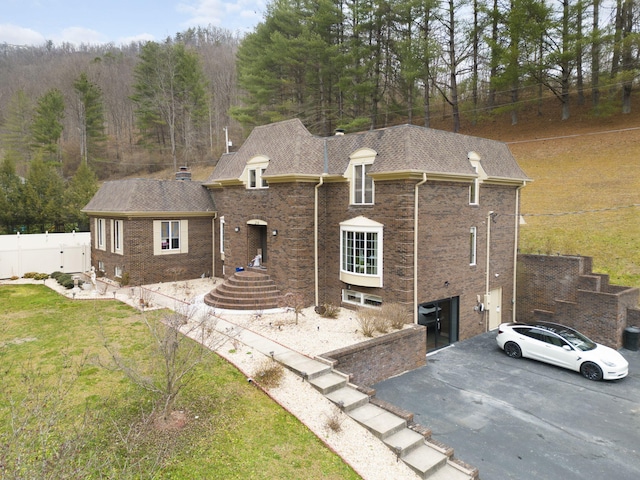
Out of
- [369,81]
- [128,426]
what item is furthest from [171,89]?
[128,426]

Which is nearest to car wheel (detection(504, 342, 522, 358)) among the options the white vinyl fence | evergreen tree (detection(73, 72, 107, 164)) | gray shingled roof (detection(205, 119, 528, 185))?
gray shingled roof (detection(205, 119, 528, 185))

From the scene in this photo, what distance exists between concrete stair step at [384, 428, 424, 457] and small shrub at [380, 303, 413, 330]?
4.85m

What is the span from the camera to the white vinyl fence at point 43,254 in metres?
22.8

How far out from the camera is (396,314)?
1320 cm

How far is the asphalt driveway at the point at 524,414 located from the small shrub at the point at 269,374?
3044 millimetres

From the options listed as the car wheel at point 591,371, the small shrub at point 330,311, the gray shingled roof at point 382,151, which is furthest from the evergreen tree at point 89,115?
the car wheel at point 591,371

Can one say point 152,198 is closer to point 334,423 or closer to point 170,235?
point 170,235

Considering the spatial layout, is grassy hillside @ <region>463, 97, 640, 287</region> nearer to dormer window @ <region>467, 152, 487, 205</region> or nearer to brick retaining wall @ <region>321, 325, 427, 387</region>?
dormer window @ <region>467, 152, 487, 205</region>

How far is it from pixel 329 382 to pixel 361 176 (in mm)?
8161

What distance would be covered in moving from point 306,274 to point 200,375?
7.07m

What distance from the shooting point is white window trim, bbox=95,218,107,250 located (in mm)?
22323

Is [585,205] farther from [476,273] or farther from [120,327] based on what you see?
[120,327]

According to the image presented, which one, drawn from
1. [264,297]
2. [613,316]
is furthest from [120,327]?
[613,316]

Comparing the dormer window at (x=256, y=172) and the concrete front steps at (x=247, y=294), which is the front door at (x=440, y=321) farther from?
the dormer window at (x=256, y=172)
